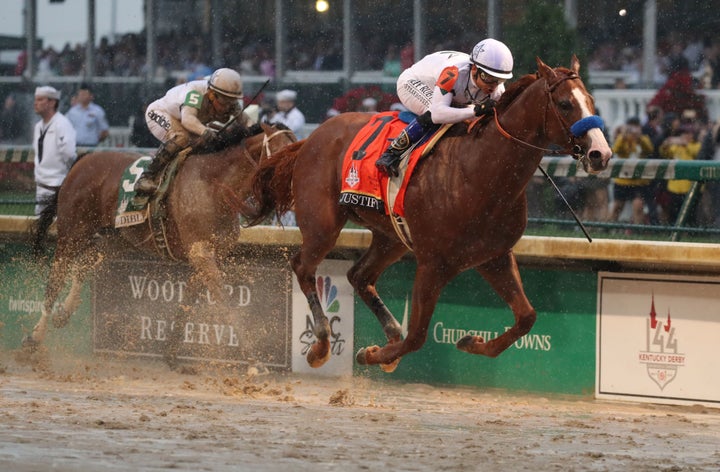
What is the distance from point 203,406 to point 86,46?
1493 cm

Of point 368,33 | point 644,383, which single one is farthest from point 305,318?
point 368,33

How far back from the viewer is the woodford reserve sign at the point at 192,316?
395 inches

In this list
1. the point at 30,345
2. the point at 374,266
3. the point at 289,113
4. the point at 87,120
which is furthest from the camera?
the point at 87,120

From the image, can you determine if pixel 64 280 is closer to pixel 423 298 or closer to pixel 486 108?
pixel 423 298

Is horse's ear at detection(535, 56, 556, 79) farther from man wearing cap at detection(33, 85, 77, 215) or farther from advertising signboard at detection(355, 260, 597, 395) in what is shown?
man wearing cap at detection(33, 85, 77, 215)

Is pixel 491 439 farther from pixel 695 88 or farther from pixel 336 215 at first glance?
pixel 695 88

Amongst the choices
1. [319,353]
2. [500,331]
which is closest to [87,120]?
[500,331]

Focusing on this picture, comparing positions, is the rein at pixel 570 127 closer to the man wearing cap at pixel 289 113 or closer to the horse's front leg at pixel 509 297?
the horse's front leg at pixel 509 297

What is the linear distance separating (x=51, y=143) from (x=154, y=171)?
2.50 meters

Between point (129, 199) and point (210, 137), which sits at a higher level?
point (210, 137)

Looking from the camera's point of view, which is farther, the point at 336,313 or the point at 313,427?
the point at 336,313

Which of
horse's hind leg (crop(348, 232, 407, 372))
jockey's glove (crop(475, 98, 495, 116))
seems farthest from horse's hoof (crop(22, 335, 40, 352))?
jockey's glove (crop(475, 98, 495, 116))

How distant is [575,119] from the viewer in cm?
698

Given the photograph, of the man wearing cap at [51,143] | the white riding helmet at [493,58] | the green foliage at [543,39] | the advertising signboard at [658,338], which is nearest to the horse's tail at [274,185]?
the white riding helmet at [493,58]
